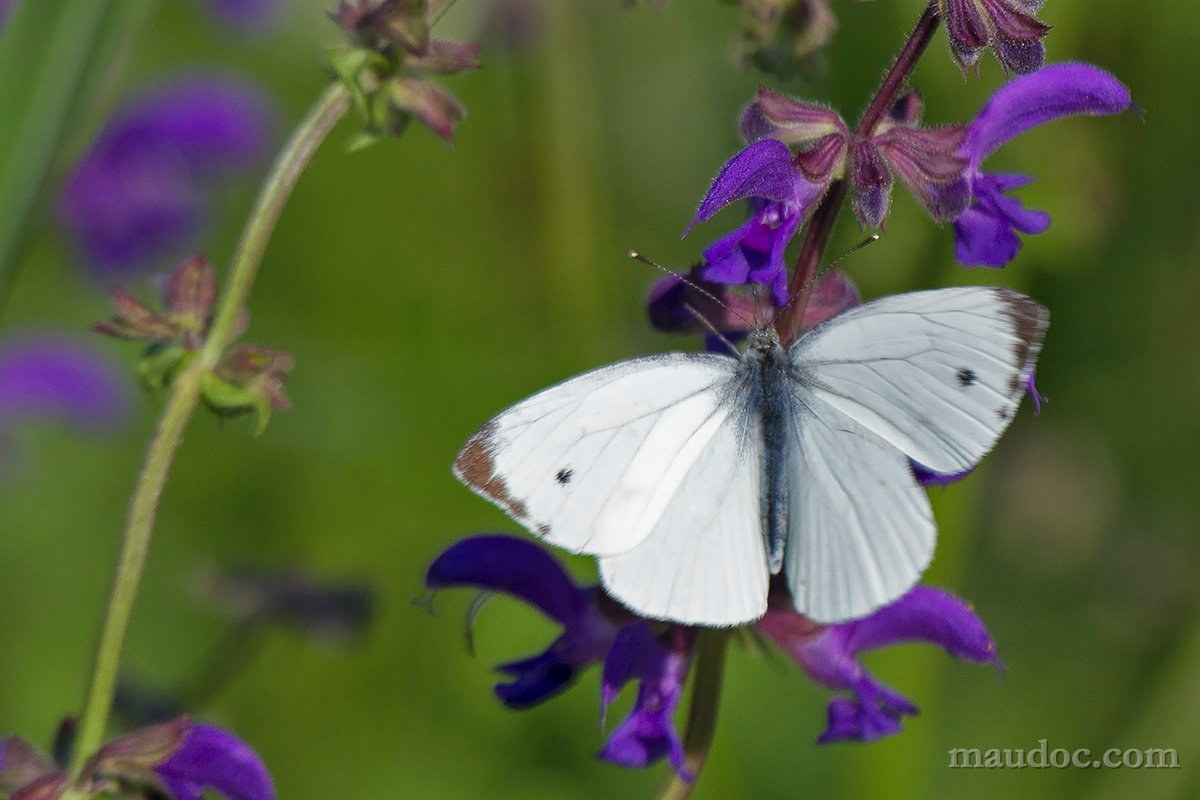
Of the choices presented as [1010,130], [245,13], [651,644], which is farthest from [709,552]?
[245,13]

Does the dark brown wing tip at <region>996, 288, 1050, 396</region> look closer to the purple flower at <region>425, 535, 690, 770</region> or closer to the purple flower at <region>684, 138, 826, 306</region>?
the purple flower at <region>684, 138, 826, 306</region>

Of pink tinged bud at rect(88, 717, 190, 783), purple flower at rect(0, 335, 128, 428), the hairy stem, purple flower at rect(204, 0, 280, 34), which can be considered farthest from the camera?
purple flower at rect(204, 0, 280, 34)

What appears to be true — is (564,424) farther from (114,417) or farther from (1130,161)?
(1130,161)

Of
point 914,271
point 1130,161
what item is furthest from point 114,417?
point 1130,161

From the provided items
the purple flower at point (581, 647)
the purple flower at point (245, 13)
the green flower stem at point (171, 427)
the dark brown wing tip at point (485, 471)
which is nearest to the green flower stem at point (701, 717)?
the purple flower at point (581, 647)

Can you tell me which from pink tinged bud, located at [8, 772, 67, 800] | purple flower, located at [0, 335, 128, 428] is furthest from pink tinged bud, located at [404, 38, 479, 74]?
purple flower, located at [0, 335, 128, 428]

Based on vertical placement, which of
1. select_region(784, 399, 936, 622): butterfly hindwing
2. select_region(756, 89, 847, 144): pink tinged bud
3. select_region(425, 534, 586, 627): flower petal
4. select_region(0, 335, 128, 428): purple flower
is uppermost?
select_region(756, 89, 847, 144): pink tinged bud
